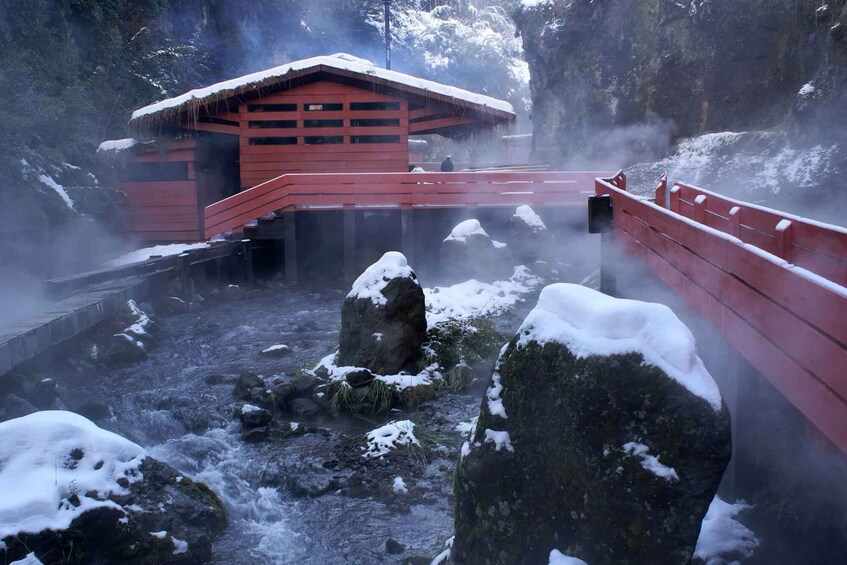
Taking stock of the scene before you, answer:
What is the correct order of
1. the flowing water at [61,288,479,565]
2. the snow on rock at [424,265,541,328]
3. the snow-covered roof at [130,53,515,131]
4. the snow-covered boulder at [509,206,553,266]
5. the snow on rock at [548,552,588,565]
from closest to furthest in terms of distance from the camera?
the snow on rock at [548,552,588,565], the flowing water at [61,288,479,565], the snow on rock at [424,265,541,328], the snow-covered boulder at [509,206,553,266], the snow-covered roof at [130,53,515,131]

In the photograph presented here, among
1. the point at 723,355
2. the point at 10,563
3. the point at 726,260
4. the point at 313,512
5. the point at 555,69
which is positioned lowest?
the point at 313,512

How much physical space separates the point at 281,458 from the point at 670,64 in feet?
75.0

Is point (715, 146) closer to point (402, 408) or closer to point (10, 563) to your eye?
point (402, 408)

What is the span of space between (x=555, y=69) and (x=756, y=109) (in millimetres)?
13057

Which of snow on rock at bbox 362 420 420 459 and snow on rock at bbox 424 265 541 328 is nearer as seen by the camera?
snow on rock at bbox 362 420 420 459

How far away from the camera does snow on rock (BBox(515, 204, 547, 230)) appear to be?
15.4 metres

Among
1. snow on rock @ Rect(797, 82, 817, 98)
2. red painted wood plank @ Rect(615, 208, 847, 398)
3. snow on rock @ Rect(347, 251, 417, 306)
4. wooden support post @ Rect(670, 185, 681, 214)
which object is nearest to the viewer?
red painted wood plank @ Rect(615, 208, 847, 398)

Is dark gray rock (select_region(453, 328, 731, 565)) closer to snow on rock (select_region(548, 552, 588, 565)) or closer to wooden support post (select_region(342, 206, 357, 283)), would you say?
snow on rock (select_region(548, 552, 588, 565))

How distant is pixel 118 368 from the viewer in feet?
32.6

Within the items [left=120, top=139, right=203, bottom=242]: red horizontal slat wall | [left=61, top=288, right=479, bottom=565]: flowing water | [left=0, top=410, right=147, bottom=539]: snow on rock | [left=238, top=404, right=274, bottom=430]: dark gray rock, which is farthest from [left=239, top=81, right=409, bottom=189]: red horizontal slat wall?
[left=0, top=410, right=147, bottom=539]: snow on rock

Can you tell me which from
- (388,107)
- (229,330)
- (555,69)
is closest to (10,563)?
(229,330)

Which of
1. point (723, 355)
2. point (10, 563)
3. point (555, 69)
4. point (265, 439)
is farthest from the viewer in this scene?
point (555, 69)

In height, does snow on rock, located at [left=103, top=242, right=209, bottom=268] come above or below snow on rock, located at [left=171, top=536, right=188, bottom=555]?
above

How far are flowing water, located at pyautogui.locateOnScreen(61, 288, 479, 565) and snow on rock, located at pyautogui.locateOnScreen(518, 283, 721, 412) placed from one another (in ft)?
8.04
